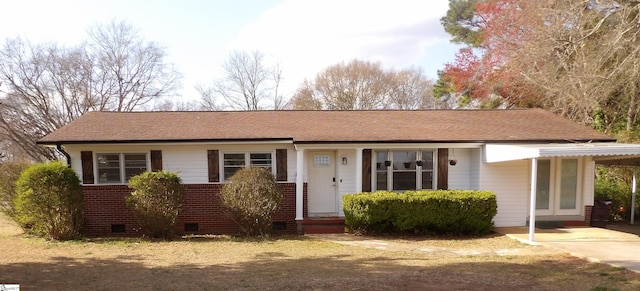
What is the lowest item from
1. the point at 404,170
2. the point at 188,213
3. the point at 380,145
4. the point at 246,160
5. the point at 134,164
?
the point at 188,213

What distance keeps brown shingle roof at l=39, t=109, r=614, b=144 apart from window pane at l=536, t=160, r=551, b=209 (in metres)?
0.75

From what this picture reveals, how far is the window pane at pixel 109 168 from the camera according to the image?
34.7ft

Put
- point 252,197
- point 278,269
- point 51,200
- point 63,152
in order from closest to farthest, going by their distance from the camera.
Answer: point 278,269 → point 51,200 → point 252,197 → point 63,152

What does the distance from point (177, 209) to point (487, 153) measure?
28.4 feet

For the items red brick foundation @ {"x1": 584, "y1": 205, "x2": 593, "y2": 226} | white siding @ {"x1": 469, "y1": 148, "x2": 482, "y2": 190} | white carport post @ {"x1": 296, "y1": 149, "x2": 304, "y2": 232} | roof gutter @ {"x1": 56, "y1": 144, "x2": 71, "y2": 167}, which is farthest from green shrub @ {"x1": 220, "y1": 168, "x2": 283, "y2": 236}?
red brick foundation @ {"x1": 584, "y1": 205, "x2": 593, "y2": 226}

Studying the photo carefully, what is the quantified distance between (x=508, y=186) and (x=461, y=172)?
1.35 m

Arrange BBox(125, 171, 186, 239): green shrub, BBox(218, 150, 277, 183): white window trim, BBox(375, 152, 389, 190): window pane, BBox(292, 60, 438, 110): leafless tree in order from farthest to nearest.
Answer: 1. BBox(292, 60, 438, 110): leafless tree
2. BBox(375, 152, 389, 190): window pane
3. BBox(218, 150, 277, 183): white window trim
4. BBox(125, 171, 186, 239): green shrub

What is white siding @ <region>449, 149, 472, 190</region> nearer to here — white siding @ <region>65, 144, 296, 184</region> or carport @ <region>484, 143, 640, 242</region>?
carport @ <region>484, 143, 640, 242</region>

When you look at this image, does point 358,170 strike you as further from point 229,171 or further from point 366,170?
point 229,171

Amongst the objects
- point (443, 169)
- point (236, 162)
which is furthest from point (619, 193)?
point (236, 162)

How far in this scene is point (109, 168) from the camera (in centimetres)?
1061

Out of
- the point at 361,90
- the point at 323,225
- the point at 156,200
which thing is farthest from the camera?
the point at 361,90

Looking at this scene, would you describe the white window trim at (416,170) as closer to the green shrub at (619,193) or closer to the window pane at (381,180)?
the window pane at (381,180)

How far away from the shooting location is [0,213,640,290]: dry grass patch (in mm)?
5695
